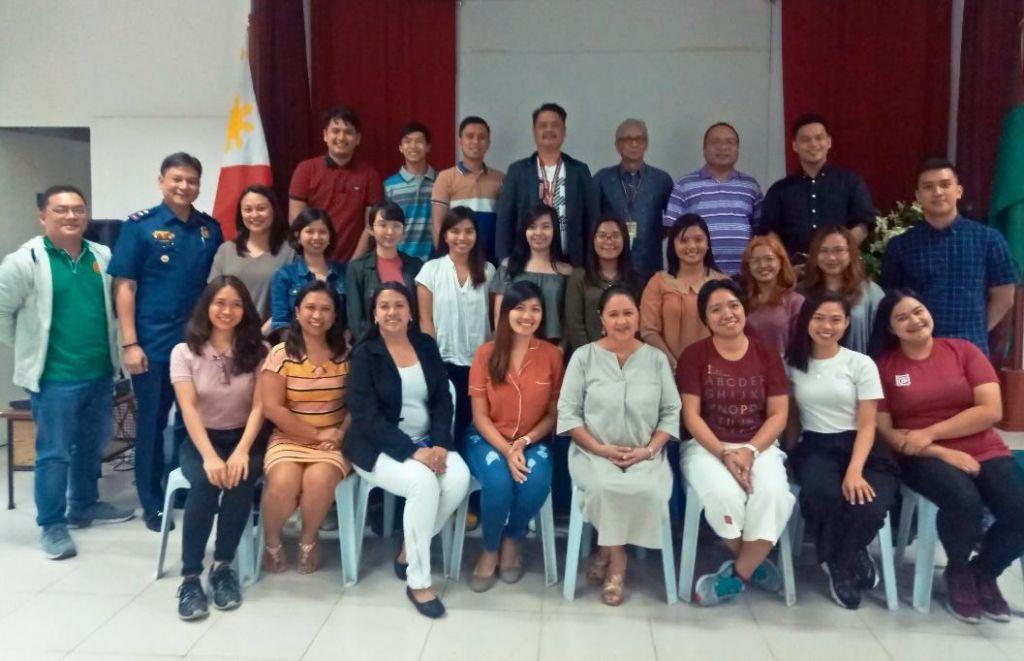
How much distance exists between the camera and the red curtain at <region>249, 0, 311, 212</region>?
420 centimetres

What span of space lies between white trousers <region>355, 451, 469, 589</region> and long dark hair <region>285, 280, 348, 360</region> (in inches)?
18.6

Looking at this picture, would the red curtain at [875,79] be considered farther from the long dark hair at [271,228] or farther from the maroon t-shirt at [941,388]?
the long dark hair at [271,228]

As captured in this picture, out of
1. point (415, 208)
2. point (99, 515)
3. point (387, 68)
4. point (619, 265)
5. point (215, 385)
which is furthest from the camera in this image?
point (387, 68)

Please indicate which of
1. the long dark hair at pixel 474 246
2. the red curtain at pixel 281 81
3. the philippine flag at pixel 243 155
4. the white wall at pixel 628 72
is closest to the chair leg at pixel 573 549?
the long dark hair at pixel 474 246

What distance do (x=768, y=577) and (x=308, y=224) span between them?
2232mm

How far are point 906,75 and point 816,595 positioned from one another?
292 centimetres

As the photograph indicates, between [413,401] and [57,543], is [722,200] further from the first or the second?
[57,543]

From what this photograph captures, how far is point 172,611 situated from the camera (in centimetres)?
257

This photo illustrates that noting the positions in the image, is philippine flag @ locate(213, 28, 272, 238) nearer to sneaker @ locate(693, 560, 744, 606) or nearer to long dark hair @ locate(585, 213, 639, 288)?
long dark hair @ locate(585, 213, 639, 288)

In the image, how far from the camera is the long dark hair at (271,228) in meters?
3.22

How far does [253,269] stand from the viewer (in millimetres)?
3203

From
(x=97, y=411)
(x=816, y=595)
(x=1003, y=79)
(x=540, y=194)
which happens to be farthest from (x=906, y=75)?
(x=97, y=411)

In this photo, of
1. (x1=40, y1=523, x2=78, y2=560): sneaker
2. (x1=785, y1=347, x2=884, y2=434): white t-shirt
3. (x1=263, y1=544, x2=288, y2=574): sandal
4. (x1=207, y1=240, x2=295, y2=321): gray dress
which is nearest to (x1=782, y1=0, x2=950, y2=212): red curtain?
(x1=785, y1=347, x2=884, y2=434): white t-shirt

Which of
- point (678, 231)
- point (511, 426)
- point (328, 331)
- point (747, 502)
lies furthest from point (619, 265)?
point (328, 331)
